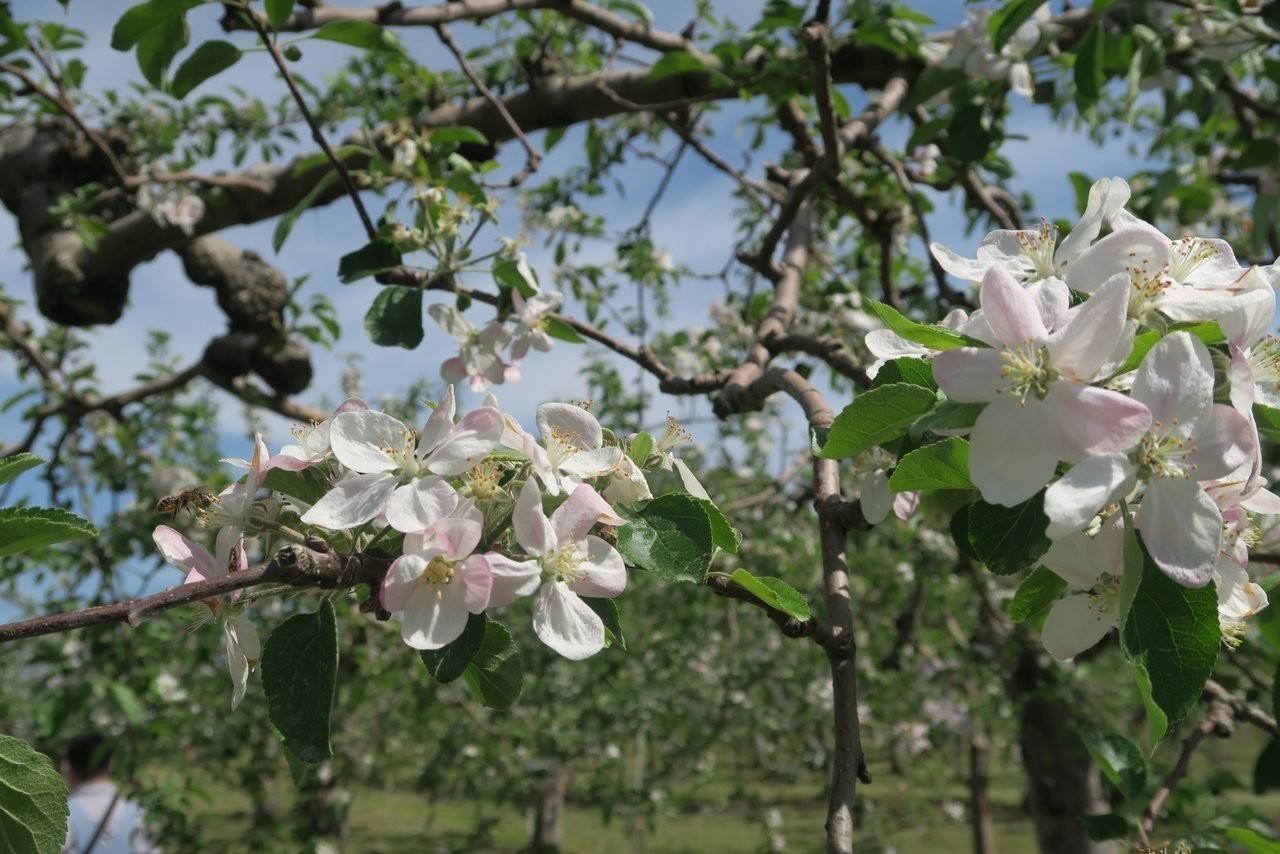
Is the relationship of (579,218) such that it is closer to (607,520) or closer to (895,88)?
(895,88)

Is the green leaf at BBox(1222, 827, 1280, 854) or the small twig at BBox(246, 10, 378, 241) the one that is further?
the small twig at BBox(246, 10, 378, 241)

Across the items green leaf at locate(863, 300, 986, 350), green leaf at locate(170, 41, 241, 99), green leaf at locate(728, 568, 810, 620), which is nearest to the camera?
Answer: green leaf at locate(863, 300, 986, 350)

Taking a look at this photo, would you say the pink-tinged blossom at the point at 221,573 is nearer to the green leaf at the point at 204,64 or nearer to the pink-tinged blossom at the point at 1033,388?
A: the pink-tinged blossom at the point at 1033,388

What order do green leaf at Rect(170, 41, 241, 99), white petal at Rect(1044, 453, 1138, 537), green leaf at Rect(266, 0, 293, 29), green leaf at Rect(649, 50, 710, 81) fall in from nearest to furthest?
white petal at Rect(1044, 453, 1138, 537)
green leaf at Rect(266, 0, 293, 29)
green leaf at Rect(170, 41, 241, 99)
green leaf at Rect(649, 50, 710, 81)

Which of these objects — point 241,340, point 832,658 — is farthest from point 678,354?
point 832,658

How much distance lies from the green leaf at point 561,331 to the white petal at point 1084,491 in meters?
1.14

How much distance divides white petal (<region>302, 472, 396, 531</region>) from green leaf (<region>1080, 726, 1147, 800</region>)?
3.91 feet

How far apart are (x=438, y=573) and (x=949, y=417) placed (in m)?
0.41

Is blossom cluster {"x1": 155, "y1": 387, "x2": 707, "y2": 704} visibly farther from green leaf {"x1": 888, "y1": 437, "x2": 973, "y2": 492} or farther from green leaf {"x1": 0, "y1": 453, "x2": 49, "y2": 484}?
green leaf {"x1": 888, "y1": 437, "x2": 973, "y2": 492}

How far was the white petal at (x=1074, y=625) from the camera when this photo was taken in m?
0.81

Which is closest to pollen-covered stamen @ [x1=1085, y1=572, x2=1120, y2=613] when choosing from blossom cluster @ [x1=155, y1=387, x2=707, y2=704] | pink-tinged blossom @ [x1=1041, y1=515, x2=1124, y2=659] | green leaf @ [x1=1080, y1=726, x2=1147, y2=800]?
pink-tinged blossom @ [x1=1041, y1=515, x2=1124, y2=659]

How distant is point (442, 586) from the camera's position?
0.75m

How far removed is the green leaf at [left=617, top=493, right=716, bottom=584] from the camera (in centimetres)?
75

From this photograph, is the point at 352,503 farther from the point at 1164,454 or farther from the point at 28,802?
the point at 1164,454
